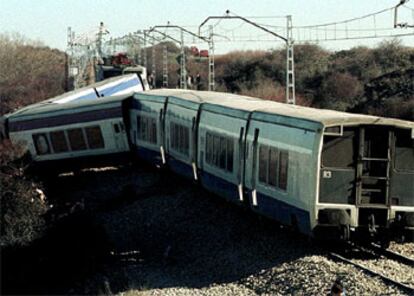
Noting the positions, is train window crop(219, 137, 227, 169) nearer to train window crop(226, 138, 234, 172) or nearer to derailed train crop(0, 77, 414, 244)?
derailed train crop(0, 77, 414, 244)

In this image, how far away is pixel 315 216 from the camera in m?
15.3

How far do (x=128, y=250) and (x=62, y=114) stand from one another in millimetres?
12022

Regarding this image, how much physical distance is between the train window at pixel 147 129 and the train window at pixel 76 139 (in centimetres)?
204

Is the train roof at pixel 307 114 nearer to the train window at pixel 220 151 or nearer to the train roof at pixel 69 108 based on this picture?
the train window at pixel 220 151

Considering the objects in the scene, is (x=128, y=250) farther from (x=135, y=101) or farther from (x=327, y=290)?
(x=135, y=101)

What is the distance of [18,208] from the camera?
20766mm

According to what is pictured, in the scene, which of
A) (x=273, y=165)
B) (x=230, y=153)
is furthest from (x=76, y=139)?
(x=273, y=165)

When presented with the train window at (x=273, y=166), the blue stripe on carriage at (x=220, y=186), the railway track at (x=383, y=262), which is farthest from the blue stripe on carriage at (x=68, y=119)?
the railway track at (x=383, y=262)

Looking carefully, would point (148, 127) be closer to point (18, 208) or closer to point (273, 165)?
point (18, 208)

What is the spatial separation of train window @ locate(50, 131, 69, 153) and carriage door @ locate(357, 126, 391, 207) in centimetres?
1626

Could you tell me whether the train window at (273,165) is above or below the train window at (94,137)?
above

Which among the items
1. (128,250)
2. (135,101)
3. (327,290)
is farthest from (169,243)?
(135,101)

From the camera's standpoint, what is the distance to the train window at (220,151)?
19.9 meters

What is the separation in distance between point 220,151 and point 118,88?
70.3 ft
